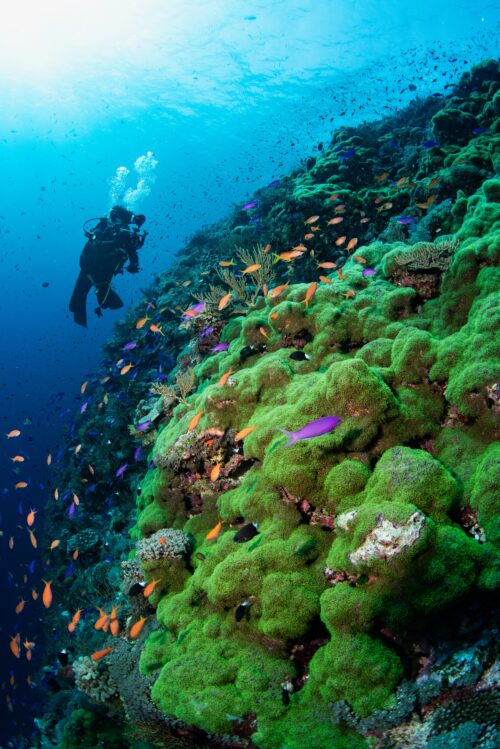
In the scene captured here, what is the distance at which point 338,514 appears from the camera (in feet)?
11.1

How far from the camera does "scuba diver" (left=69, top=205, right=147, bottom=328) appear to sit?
14.5m

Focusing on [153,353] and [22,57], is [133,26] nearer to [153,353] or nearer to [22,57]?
[22,57]

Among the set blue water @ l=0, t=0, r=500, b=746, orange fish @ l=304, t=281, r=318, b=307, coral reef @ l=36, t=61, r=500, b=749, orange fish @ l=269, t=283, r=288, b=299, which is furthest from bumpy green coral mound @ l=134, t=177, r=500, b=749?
blue water @ l=0, t=0, r=500, b=746

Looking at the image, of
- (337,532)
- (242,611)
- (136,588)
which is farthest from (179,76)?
(242,611)

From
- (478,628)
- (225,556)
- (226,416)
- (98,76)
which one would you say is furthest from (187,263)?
(98,76)

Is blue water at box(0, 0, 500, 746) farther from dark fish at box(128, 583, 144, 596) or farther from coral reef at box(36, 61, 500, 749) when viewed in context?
coral reef at box(36, 61, 500, 749)

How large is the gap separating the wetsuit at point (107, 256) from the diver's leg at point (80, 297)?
0.05 feet

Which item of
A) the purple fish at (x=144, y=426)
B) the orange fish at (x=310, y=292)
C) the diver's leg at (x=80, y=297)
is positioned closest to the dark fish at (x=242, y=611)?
the orange fish at (x=310, y=292)

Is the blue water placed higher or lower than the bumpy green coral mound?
higher

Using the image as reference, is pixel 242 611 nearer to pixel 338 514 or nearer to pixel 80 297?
pixel 338 514

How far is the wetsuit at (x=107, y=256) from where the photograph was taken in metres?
14.5

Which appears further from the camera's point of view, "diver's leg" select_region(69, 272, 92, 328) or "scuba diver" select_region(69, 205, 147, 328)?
"diver's leg" select_region(69, 272, 92, 328)

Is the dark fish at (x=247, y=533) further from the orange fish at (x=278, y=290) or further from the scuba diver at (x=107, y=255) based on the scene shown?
the scuba diver at (x=107, y=255)

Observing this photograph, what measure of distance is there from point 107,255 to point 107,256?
1.5 inches
